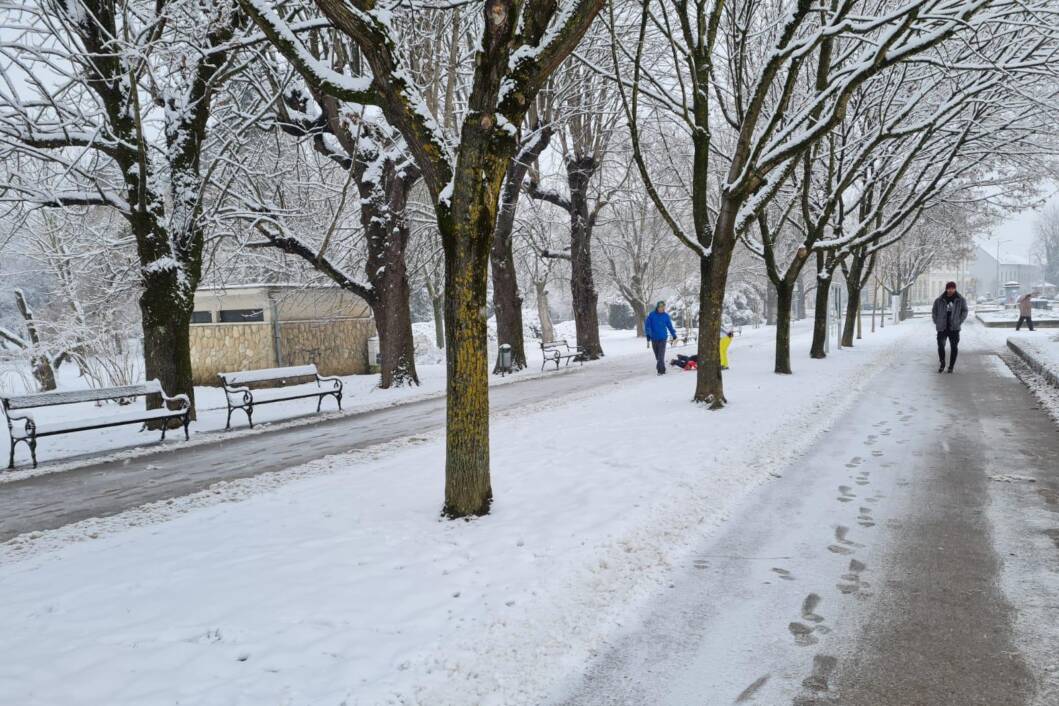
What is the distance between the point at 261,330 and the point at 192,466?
1201 centimetres

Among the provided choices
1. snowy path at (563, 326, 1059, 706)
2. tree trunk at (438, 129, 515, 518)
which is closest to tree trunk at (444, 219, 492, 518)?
tree trunk at (438, 129, 515, 518)

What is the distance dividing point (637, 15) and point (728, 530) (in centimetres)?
1575

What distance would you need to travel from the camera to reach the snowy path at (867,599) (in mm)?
2922

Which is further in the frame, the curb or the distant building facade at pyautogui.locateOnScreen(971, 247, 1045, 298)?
the distant building facade at pyautogui.locateOnScreen(971, 247, 1045, 298)

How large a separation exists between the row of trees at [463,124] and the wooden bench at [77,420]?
0.63 meters

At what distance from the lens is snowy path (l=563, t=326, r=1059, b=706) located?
2.92m

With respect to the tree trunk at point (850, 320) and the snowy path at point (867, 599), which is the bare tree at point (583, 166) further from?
the snowy path at point (867, 599)

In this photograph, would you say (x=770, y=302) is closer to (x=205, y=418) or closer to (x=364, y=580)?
(x=205, y=418)

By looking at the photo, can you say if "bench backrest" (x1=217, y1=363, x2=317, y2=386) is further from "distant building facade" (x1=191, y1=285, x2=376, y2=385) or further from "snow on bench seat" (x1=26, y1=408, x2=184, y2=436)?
"distant building facade" (x1=191, y1=285, x2=376, y2=385)

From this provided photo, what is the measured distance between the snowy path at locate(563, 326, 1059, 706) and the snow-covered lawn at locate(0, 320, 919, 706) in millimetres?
331

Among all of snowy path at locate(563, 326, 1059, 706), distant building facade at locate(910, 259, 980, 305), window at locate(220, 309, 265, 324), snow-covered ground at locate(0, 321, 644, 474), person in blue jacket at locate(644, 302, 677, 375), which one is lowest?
snow-covered ground at locate(0, 321, 644, 474)

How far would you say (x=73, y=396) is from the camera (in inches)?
373

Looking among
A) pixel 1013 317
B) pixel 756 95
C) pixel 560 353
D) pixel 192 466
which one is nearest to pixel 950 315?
pixel 756 95

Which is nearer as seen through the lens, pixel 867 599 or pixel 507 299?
pixel 867 599
